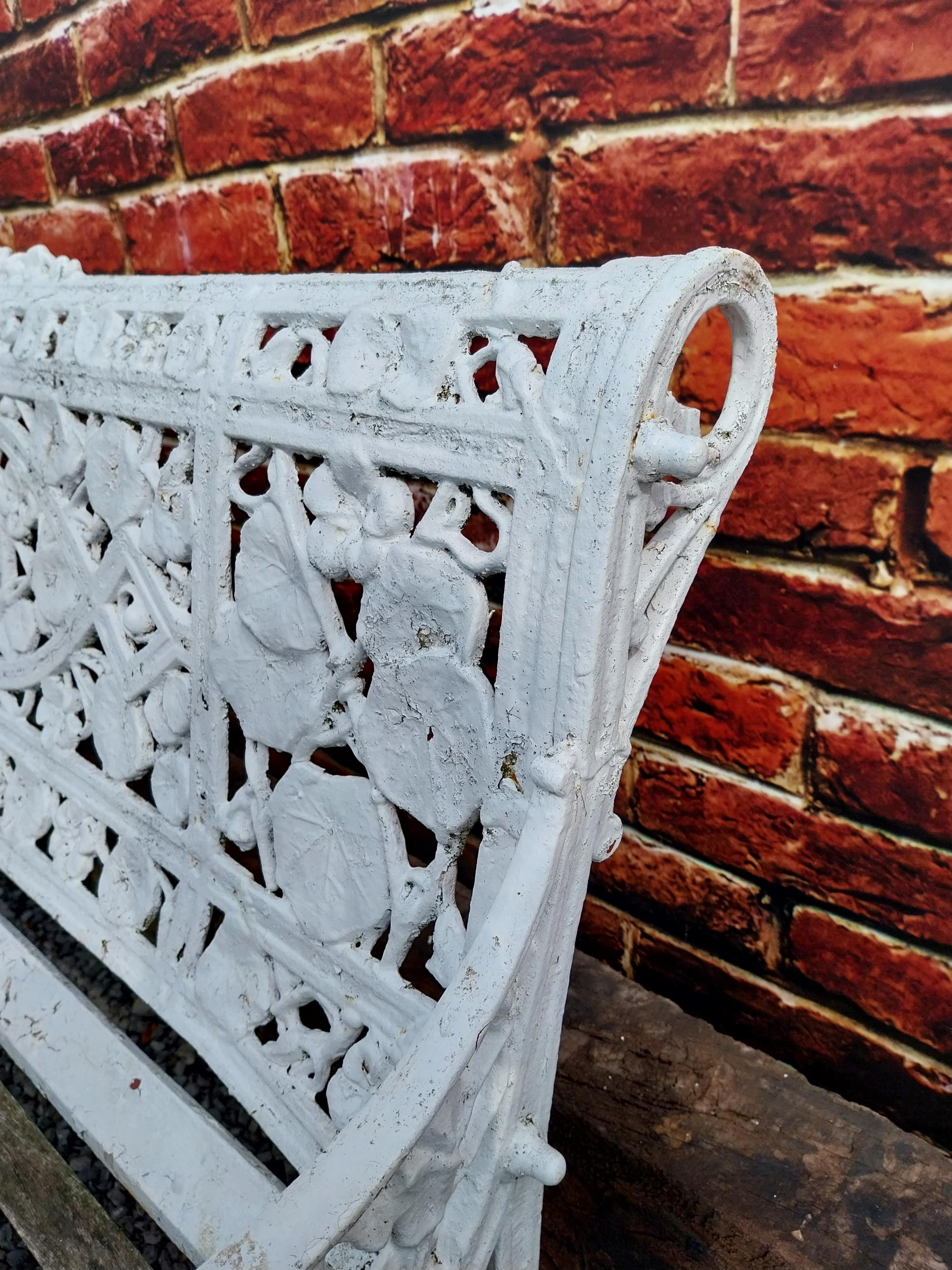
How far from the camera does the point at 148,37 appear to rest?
1294 mm

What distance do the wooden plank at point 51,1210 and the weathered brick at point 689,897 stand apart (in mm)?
670

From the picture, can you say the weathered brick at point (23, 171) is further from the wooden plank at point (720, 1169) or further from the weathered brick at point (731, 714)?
the wooden plank at point (720, 1169)

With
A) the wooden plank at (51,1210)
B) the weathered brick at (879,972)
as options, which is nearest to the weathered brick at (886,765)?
the weathered brick at (879,972)

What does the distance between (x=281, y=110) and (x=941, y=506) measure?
0.93m

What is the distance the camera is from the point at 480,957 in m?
0.60

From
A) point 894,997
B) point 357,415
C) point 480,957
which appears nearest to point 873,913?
point 894,997

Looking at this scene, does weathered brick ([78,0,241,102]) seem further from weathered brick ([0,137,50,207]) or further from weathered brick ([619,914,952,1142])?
weathered brick ([619,914,952,1142])

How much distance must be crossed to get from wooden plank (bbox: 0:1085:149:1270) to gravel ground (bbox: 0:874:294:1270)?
3 cm

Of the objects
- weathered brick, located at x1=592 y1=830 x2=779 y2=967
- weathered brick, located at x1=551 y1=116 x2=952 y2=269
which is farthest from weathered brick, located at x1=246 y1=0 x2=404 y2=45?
weathered brick, located at x1=592 y1=830 x2=779 y2=967

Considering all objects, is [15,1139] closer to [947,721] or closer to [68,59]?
[947,721]

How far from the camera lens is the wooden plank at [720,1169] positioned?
826 mm

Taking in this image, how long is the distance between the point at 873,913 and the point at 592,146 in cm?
87

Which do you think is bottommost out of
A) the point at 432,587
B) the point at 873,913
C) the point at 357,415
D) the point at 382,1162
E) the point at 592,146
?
the point at 873,913

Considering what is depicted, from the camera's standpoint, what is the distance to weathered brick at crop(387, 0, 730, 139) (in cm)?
86
